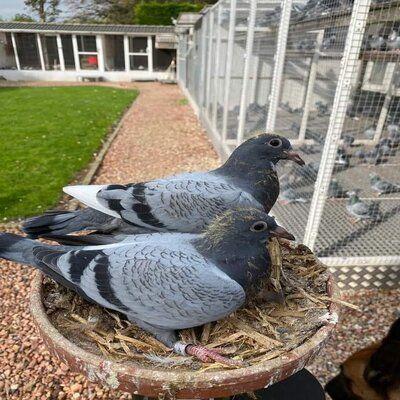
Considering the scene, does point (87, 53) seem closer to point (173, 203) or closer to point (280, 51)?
point (280, 51)

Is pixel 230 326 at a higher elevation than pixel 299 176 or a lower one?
higher

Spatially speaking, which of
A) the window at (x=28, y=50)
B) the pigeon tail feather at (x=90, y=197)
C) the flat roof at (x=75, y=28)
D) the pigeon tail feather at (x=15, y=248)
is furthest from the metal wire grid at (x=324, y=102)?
the window at (x=28, y=50)

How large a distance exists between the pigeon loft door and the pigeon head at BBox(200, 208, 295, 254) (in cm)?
2552

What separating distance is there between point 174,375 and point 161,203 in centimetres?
93

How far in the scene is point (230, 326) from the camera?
1471mm

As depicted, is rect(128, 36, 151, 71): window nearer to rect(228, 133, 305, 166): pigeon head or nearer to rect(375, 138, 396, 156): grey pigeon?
rect(375, 138, 396, 156): grey pigeon

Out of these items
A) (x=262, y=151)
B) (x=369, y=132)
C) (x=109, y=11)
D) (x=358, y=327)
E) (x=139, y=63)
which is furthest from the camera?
(x=109, y=11)

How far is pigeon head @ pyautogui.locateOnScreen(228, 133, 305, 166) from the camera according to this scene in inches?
88.2

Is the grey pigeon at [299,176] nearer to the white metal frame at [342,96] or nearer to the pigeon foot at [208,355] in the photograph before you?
the white metal frame at [342,96]

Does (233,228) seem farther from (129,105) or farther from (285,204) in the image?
(129,105)

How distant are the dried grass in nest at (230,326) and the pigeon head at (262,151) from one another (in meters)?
0.76

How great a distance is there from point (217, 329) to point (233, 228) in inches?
17.0

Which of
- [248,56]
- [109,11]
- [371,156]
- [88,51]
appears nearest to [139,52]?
[88,51]

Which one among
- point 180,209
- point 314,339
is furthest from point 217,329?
point 180,209
